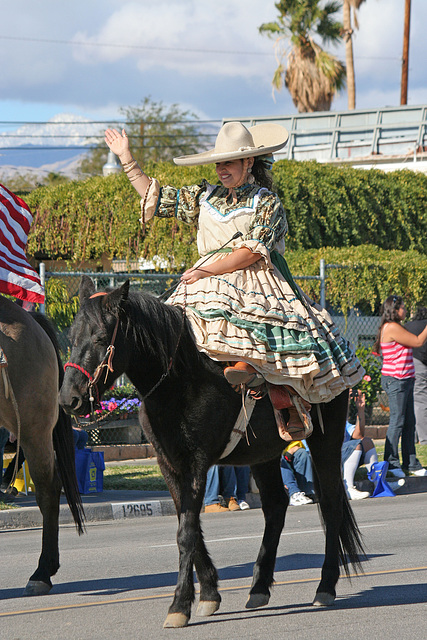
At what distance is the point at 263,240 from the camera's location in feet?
18.0

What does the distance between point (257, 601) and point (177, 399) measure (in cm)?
138

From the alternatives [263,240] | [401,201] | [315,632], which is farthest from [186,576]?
[401,201]

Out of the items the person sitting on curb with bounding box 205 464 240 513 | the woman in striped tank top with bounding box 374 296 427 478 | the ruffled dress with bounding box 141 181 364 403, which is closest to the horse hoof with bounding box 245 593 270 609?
the ruffled dress with bounding box 141 181 364 403

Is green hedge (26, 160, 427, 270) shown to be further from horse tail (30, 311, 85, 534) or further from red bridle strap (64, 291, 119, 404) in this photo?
red bridle strap (64, 291, 119, 404)

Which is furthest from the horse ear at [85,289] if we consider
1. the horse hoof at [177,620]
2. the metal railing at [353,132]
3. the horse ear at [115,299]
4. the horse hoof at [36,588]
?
the metal railing at [353,132]

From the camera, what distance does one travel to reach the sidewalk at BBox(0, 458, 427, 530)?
9.96 meters

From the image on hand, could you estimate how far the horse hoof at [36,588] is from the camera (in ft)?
19.6

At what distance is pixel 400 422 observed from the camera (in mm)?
12773

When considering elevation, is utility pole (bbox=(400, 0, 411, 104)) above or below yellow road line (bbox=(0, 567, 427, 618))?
above

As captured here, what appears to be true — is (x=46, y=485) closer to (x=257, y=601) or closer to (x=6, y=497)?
(x=257, y=601)

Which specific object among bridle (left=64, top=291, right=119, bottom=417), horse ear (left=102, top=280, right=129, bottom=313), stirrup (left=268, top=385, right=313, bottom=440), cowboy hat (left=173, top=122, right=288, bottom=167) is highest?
cowboy hat (left=173, top=122, right=288, bottom=167)

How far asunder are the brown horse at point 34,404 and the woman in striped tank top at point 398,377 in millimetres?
6996

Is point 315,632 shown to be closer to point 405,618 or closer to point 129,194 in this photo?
point 405,618

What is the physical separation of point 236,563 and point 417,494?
18.8 ft
